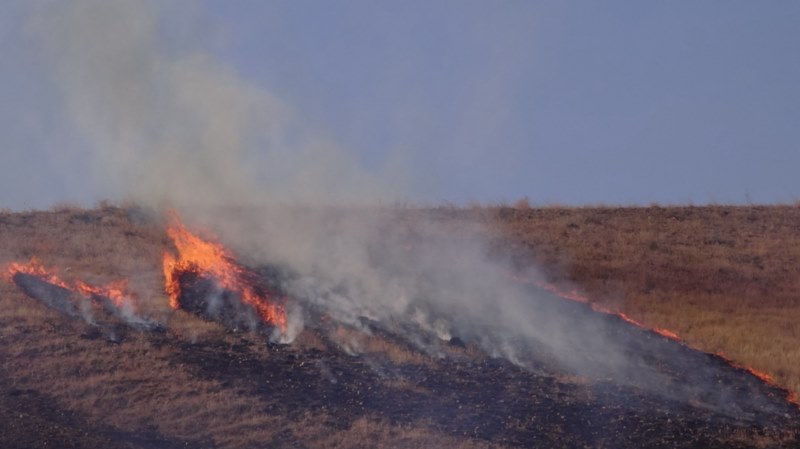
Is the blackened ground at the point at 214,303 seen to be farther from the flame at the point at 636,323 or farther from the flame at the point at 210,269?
the flame at the point at 636,323

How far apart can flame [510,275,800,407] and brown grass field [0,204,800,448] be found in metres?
0.27

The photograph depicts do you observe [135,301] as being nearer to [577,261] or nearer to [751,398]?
[751,398]

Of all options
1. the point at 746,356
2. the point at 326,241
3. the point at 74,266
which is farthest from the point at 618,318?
the point at 74,266

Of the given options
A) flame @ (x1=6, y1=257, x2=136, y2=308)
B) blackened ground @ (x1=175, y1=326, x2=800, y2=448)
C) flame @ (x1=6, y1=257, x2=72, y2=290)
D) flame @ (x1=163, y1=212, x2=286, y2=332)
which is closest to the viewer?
blackened ground @ (x1=175, y1=326, x2=800, y2=448)

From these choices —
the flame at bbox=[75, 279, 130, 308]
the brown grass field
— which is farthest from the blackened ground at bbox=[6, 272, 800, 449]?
the flame at bbox=[75, 279, 130, 308]

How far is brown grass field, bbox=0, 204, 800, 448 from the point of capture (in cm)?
1365

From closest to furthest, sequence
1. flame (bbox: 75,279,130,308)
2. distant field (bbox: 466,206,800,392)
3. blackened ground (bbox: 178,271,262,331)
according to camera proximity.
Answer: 1. blackened ground (bbox: 178,271,262,331)
2. flame (bbox: 75,279,130,308)
3. distant field (bbox: 466,206,800,392)

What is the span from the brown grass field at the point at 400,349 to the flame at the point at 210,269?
42cm

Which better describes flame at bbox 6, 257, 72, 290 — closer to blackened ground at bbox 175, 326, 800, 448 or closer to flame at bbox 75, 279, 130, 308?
flame at bbox 75, 279, 130, 308

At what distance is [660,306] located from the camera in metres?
22.5

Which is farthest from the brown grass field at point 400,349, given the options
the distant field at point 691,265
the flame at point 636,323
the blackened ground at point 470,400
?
the blackened ground at point 470,400

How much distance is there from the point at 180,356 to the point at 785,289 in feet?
53.2

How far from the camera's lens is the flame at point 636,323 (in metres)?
16.7

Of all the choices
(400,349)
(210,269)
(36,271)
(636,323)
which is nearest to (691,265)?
(636,323)
